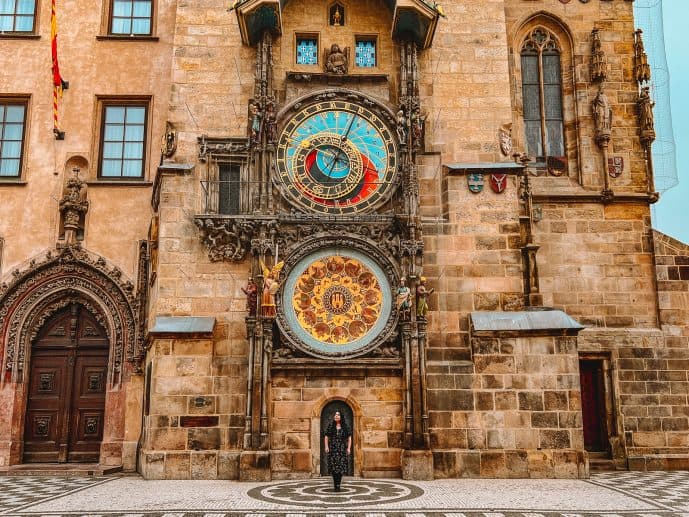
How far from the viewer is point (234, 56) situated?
16266 millimetres

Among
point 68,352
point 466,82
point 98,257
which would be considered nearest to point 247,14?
point 466,82

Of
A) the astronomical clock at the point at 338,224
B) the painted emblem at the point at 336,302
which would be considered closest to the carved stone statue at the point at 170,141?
the astronomical clock at the point at 338,224

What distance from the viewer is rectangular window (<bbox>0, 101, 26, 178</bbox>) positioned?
59.2ft

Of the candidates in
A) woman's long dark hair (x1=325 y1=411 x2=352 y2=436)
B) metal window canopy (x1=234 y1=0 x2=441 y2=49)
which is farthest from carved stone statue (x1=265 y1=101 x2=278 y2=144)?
woman's long dark hair (x1=325 y1=411 x2=352 y2=436)

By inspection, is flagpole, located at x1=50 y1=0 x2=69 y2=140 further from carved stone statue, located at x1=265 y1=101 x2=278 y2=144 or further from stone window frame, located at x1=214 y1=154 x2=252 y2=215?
carved stone statue, located at x1=265 y1=101 x2=278 y2=144

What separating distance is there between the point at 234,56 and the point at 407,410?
838 cm

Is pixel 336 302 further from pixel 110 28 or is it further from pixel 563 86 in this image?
pixel 110 28

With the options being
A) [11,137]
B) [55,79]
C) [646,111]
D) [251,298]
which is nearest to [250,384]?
[251,298]

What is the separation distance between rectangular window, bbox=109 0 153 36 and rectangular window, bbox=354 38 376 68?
5709 millimetres

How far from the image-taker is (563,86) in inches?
737

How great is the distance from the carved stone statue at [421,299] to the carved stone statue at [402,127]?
3018mm

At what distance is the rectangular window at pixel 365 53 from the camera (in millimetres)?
16500

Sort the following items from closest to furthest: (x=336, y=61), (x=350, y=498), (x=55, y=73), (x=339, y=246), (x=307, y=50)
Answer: (x=350, y=498) → (x=339, y=246) → (x=336, y=61) → (x=307, y=50) → (x=55, y=73)

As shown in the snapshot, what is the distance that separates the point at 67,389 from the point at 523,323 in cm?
1029
